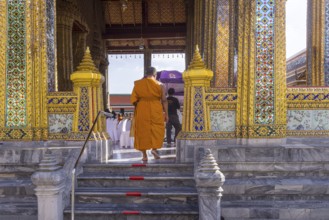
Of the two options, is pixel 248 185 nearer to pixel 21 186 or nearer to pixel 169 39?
pixel 21 186

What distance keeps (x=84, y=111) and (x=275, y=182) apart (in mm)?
3099

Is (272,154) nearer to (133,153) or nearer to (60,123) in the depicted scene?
(133,153)

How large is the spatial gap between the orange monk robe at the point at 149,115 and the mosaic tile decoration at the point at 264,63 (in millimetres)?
1570

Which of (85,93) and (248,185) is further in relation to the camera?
(85,93)

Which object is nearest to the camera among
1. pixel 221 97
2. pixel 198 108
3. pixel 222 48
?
pixel 198 108

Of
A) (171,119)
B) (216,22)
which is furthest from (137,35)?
(171,119)

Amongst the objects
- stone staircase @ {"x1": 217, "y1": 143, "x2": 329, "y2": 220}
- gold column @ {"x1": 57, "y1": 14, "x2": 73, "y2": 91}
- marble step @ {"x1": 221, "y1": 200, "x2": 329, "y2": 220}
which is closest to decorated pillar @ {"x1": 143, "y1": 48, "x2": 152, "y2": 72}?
gold column @ {"x1": 57, "y1": 14, "x2": 73, "y2": 91}

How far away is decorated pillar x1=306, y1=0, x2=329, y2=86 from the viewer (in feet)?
27.1

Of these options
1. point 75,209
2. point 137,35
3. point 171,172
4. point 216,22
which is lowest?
point 75,209

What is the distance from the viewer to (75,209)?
460cm

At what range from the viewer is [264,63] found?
5.95 metres

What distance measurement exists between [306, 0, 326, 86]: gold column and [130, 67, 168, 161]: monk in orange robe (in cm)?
422

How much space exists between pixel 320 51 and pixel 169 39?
31.0ft

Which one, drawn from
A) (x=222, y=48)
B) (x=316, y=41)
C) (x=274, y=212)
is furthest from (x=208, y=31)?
(x=274, y=212)
